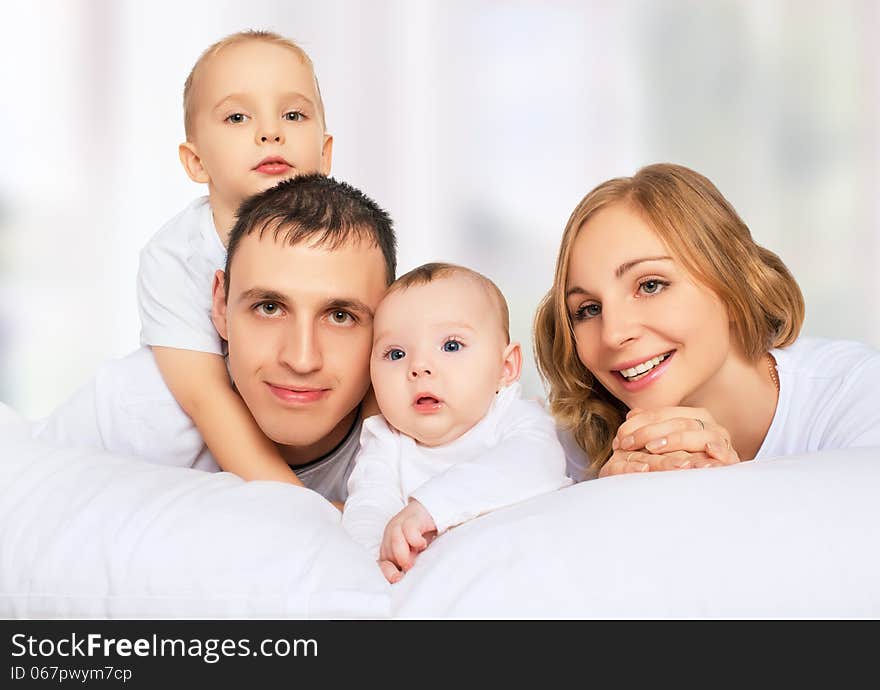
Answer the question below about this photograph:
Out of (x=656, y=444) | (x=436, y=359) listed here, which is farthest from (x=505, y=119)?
(x=656, y=444)

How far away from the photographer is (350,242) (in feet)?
5.75

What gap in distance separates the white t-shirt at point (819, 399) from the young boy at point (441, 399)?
291 millimetres

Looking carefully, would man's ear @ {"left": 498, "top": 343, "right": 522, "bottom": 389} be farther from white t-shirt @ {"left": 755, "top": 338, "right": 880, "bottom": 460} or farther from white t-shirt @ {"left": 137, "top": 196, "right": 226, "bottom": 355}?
white t-shirt @ {"left": 137, "top": 196, "right": 226, "bottom": 355}

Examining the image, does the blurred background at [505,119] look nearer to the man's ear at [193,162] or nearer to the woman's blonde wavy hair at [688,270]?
the man's ear at [193,162]

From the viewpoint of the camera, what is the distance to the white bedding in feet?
3.58

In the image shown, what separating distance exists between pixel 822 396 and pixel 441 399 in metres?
0.70

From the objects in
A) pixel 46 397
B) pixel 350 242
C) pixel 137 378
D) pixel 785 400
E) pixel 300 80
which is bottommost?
pixel 46 397

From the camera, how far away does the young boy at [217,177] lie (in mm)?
1956

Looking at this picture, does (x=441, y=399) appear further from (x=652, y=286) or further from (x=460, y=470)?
(x=652, y=286)

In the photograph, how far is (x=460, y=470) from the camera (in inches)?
57.9
